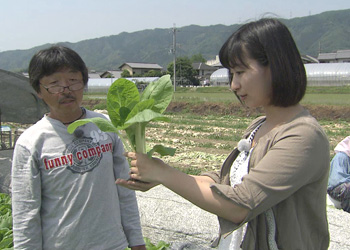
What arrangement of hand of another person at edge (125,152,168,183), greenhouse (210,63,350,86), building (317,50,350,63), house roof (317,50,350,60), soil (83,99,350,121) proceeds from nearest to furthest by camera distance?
hand of another person at edge (125,152,168,183)
soil (83,99,350,121)
greenhouse (210,63,350,86)
building (317,50,350,63)
house roof (317,50,350,60)

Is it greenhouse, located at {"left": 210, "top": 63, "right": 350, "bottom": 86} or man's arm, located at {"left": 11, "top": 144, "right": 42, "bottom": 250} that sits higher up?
man's arm, located at {"left": 11, "top": 144, "right": 42, "bottom": 250}

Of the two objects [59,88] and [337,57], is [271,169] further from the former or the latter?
[337,57]

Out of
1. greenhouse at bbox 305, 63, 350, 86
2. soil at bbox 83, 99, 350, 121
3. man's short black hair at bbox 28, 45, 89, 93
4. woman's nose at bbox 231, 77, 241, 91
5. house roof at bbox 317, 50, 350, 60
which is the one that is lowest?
soil at bbox 83, 99, 350, 121

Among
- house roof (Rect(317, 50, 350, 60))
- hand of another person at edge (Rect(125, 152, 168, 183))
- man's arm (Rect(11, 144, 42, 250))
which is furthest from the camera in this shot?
house roof (Rect(317, 50, 350, 60))

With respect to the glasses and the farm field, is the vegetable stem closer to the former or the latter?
the glasses

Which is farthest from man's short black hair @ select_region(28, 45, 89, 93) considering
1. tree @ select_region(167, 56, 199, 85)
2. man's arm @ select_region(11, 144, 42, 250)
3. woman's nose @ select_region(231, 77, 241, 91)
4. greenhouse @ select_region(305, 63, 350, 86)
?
tree @ select_region(167, 56, 199, 85)

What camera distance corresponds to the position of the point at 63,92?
5.52 ft

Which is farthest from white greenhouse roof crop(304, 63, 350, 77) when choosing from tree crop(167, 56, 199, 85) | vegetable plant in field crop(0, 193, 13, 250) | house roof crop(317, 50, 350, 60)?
vegetable plant in field crop(0, 193, 13, 250)

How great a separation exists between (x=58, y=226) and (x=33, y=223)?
11cm

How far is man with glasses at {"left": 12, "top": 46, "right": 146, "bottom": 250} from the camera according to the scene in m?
1.65

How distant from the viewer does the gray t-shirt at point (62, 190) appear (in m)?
1.64

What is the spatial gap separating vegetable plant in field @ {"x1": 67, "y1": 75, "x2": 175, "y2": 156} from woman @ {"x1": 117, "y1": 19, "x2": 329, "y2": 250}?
77mm

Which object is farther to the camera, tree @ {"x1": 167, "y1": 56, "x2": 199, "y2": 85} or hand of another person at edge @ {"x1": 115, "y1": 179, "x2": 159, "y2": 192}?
tree @ {"x1": 167, "y1": 56, "x2": 199, "y2": 85}

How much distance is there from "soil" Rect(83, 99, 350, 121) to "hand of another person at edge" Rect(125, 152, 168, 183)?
1246cm
